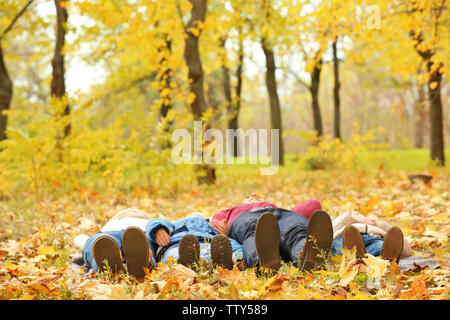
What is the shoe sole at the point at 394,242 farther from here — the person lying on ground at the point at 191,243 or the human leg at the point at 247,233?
the person lying on ground at the point at 191,243

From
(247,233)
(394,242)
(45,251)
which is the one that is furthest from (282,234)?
(45,251)

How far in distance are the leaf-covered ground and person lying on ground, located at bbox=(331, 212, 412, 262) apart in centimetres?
15

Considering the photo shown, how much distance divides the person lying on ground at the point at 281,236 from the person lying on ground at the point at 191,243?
145 millimetres

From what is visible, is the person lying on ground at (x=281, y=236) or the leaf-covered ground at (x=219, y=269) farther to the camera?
the person lying on ground at (x=281, y=236)

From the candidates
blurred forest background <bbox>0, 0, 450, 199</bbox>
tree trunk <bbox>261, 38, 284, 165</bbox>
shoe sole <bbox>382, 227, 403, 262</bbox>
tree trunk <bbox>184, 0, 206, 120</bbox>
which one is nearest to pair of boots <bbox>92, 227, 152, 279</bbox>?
shoe sole <bbox>382, 227, 403, 262</bbox>

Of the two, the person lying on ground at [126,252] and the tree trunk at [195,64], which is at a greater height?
the tree trunk at [195,64]

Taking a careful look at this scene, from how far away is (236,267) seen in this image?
2.73 metres

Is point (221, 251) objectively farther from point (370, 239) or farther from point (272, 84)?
point (272, 84)

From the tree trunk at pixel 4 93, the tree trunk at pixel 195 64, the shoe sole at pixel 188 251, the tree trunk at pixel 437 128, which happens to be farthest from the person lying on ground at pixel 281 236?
the tree trunk at pixel 437 128

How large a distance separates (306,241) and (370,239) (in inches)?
31.0

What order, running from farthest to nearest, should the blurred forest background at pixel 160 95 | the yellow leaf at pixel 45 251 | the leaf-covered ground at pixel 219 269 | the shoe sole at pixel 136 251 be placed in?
the blurred forest background at pixel 160 95 < the yellow leaf at pixel 45 251 < the shoe sole at pixel 136 251 < the leaf-covered ground at pixel 219 269

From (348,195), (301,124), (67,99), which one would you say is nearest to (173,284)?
(348,195)

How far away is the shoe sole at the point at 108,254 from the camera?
2.71 m
